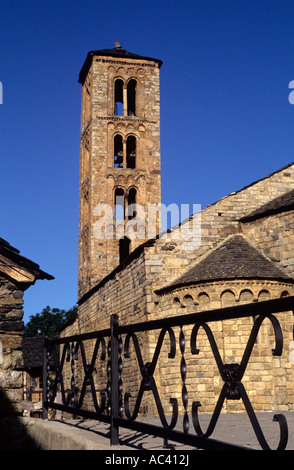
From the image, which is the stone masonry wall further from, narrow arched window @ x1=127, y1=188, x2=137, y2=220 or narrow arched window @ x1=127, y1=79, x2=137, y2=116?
narrow arched window @ x1=127, y1=79, x2=137, y2=116

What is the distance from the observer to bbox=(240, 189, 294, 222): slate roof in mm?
14913

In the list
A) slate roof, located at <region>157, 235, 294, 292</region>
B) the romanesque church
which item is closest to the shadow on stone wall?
the romanesque church

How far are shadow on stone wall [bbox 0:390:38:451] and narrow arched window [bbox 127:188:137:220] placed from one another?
2282 cm

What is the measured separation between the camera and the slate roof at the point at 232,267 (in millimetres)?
13352

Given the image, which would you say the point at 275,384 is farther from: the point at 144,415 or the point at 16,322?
the point at 16,322

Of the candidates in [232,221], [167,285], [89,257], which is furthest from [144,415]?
[89,257]

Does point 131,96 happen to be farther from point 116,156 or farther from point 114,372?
point 114,372

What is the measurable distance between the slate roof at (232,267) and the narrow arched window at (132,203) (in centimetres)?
1369

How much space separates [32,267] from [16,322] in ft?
2.42

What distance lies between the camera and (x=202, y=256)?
15.4 meters

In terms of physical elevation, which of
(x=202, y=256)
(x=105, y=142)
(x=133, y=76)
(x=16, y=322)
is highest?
(x=133, y=76)

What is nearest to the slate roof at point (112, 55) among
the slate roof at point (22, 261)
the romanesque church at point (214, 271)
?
the romanesque church at point (214, 271)

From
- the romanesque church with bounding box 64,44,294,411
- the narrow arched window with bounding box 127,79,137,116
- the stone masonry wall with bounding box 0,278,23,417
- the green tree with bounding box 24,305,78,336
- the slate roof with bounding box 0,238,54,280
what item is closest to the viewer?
the stone masonry wall with bounding box 0,278,23,417

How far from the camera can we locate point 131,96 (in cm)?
3158
